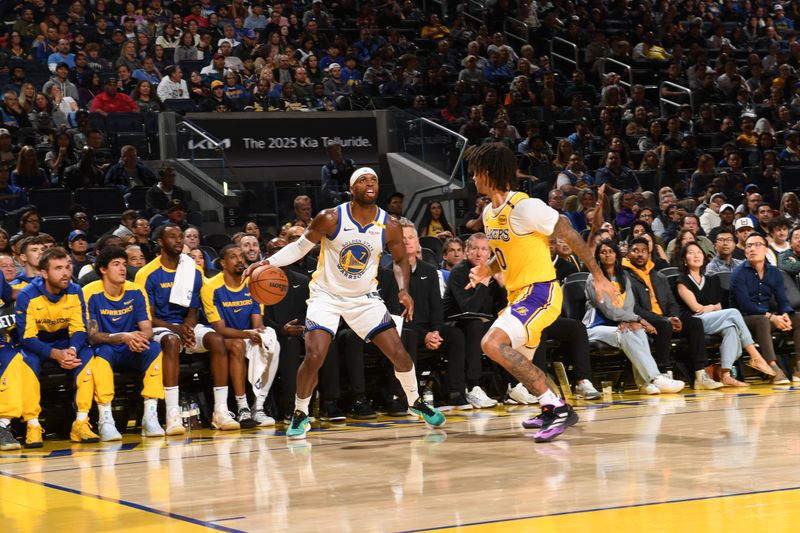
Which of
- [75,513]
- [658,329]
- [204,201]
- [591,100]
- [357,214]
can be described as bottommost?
[75,513]

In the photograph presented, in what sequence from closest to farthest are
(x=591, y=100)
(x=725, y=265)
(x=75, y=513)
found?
(x=75, y=513)
(x=725, y=265)
(x=591, y=100)

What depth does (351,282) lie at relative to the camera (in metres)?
9.12

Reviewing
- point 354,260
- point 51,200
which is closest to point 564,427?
point 354,260

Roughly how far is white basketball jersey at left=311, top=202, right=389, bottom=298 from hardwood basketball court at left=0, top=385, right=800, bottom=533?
3.95 feet

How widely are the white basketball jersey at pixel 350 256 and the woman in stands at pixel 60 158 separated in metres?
7.03

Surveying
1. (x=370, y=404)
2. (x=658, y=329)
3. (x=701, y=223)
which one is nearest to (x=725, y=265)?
(x=658, y=329)

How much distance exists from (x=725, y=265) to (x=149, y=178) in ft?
25.2

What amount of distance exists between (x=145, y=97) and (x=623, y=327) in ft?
30.4

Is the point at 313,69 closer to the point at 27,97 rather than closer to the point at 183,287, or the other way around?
the point at 27,97

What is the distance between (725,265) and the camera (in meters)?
13.1

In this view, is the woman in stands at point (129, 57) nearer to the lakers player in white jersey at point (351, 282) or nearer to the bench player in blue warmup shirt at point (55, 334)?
the bench player in blue warmup shirt at point (55, 334)

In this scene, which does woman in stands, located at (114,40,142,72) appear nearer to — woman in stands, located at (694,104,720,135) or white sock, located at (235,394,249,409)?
white sock, located at (235,394,249,409)

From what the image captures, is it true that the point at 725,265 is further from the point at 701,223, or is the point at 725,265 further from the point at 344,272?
the point at 344,272

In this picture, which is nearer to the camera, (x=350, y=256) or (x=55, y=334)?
(x=350, y=256)
